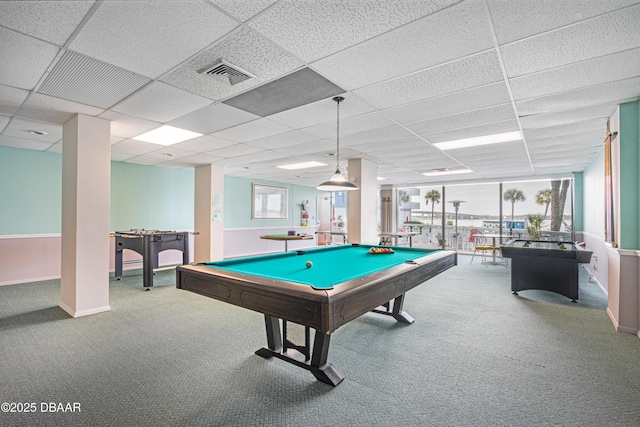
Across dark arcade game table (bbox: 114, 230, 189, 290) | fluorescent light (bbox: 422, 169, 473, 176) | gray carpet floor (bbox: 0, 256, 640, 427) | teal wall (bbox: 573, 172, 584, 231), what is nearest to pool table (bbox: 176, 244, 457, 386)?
gray carpet floor (bbox: 0, 256, 640, 427)

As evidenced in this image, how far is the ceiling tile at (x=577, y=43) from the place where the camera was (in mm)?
1861

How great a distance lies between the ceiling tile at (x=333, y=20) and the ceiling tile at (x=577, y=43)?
83cm

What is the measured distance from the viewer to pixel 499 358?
265 cm

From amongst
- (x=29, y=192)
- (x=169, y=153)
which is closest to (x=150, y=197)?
(x=169, y=153)

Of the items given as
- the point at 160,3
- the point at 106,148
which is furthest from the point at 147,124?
the point at 160,3

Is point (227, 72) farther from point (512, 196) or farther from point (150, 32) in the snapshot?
point (512, 196)

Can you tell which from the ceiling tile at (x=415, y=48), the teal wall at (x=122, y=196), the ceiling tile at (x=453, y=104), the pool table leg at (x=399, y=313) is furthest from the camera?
the teal wall at (x=122, y=196)

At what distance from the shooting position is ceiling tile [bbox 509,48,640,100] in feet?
7.58

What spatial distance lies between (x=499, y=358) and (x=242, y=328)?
2.51 m

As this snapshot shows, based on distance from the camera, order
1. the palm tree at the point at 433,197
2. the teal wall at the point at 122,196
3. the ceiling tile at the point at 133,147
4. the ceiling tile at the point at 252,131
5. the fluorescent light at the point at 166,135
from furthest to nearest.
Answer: the palm tree at the point at 433,197
the teal wall at the point at 122,196
the ceiling tile at the point at 133,147
the fluorescent light at the point at 166,135
the ceiling tile at the point at 252,131

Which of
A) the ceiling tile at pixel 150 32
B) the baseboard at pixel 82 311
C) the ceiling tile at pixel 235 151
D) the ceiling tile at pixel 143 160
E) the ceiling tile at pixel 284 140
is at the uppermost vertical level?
the ceiling tile at pixel 150 32

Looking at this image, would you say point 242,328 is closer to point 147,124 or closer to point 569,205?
point 147,124

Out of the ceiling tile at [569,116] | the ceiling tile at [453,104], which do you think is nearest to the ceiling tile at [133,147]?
the ceiling tile at [453,104]

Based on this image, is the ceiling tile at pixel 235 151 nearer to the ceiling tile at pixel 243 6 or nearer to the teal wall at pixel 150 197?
the teal wall at pixel 150 197
